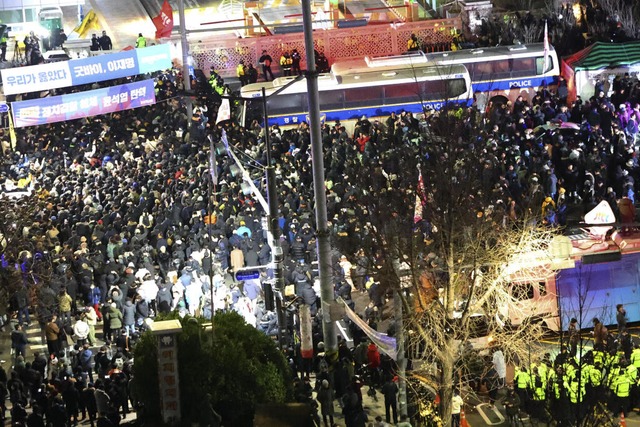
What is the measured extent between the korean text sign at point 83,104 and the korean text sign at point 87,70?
4.83 ft

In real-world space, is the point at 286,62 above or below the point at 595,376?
above

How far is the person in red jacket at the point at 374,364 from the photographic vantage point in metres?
26.8

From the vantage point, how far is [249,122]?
1737 inches

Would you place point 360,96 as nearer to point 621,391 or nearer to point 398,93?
point 398,93

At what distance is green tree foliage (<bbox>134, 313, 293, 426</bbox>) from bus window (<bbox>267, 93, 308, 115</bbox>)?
2264cm

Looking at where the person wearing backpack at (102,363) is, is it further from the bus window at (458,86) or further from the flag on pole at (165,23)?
the bus window at (458,86)

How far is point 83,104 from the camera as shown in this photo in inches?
1727

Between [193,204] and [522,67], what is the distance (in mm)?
17876

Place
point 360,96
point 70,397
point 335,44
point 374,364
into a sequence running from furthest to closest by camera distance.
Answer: point 335,44 → point 360,96 → point 374,364 → point 70,397

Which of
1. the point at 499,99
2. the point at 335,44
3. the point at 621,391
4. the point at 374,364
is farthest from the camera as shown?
the point at 335,44

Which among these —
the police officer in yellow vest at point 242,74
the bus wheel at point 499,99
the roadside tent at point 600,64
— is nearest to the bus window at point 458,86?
the bus wheel at point 499,99

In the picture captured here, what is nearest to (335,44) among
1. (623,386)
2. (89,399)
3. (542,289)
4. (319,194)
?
(542,289)

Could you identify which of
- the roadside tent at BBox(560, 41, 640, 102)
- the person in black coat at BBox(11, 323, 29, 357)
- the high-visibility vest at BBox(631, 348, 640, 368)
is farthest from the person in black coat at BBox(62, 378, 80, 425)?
the roadside tent at BBox(560, 41, 640, 102)

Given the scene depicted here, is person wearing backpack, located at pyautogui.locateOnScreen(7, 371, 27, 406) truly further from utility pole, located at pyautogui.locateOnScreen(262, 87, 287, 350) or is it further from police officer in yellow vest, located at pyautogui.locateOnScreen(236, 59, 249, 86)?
police officer in yellow vest, located at pyautogui.locateOnScreen(236, 59, 249, 86)
